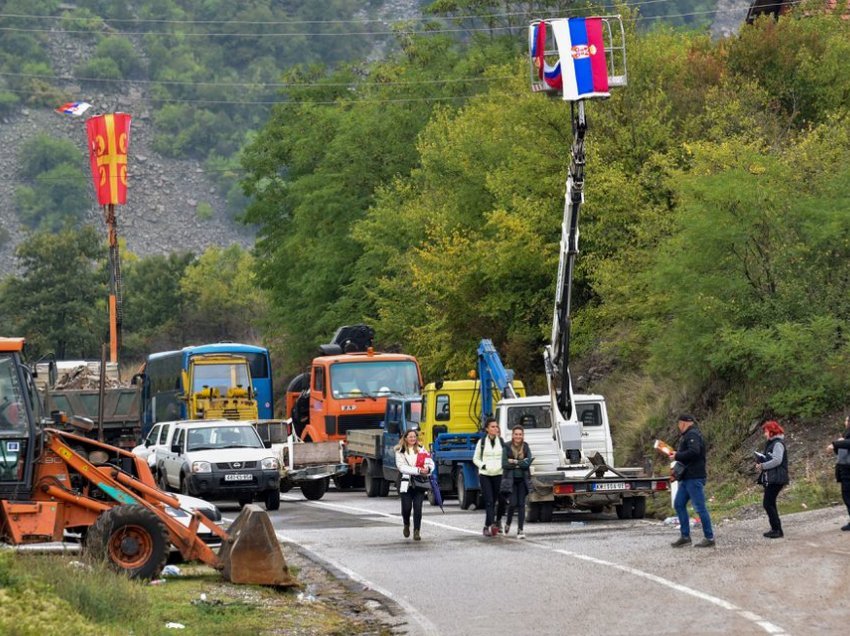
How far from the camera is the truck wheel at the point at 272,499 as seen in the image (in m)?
31.9

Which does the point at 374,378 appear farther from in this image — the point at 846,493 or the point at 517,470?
the point at 846,493

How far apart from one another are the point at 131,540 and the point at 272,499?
1431 centimetres

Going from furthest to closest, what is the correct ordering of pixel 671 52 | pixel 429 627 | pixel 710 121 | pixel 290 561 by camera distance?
pixel 671 52 → pixel 710 121 → pixel 290 561 → pixel 429 627

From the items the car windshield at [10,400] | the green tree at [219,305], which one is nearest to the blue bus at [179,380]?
the car windshield at [10,400]

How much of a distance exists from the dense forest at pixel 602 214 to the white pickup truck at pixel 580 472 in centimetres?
298

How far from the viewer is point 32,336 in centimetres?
10738

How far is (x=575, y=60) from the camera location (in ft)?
88.3

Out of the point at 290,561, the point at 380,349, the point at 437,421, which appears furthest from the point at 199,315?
the point at 290,561

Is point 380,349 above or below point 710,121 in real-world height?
below

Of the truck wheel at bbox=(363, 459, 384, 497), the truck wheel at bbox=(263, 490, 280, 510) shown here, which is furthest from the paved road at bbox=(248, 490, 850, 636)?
the truck wheel at bbox=(363, 459, 384, 497)

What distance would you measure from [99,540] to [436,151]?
1533 inches

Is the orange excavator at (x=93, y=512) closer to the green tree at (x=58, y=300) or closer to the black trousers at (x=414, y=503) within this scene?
the black trousers at (x=414, y=503)

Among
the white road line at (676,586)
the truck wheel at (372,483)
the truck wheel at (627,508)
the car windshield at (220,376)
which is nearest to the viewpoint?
the white road line at (676,586)

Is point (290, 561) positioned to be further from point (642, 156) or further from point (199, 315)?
point (199, 315)
